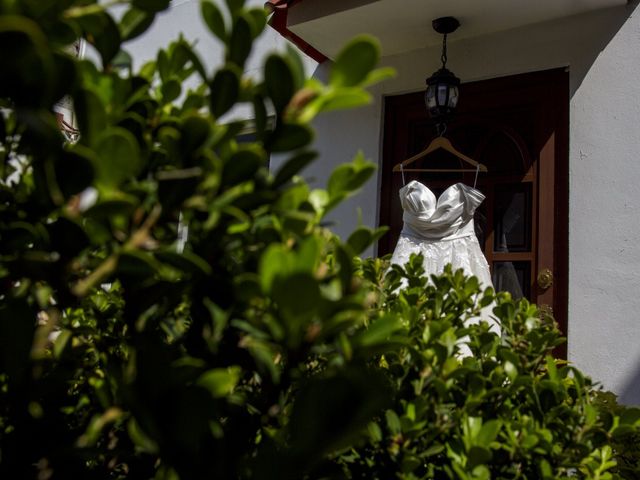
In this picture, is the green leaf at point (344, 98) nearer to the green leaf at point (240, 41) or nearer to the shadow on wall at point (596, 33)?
the green leaf at point (240, 41)

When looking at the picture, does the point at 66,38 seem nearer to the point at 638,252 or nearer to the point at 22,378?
the point at 22,378

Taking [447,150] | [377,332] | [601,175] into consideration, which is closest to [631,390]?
[601,175]

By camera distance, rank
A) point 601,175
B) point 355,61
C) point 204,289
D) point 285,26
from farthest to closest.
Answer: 1. point 285,26
2. point 601,175
3. point 204,289
4. point 355,61

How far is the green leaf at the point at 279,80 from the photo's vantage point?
0.67 m

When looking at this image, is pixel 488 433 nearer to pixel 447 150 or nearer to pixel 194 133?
pixel 194 133

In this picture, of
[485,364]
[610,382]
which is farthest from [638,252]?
[485,364]

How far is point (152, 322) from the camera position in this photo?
835mm

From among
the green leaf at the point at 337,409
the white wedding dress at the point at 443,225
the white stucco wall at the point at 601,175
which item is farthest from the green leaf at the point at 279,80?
the white stucco wall at the point at 601,175

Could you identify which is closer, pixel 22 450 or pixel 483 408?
pixel 22 450

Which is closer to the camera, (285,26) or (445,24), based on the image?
(445,24)

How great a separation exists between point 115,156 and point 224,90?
6.7 inches

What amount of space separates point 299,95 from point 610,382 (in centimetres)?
333

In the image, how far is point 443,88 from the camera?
12.7 ft

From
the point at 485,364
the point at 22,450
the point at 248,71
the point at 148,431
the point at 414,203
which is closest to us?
the point at 148,431
